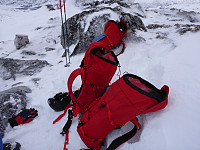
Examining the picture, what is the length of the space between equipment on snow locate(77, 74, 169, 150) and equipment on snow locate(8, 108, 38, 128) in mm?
931

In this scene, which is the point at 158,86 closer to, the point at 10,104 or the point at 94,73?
the point at 94,73

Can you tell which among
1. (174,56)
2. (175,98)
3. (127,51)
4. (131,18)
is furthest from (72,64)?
(175,98)

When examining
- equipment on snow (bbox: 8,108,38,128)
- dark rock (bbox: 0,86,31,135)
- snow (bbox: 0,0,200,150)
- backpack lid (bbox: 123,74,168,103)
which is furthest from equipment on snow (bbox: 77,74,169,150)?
dark rock (bbox: 0,86,31,135)

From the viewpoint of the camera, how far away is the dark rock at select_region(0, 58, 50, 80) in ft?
11.5

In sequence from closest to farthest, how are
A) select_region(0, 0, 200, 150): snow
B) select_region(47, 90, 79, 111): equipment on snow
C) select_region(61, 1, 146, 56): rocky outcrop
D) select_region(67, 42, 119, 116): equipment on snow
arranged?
select_region(0, 0, 200, 150): snow → select_region(67, 42, 119, 116): equipment on snow → select_region(47, 90, 79, 111): equipment on snow → select_region(61, 1, 146, 56): rocky outcrop

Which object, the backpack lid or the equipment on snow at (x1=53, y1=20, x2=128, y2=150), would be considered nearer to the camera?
the backpack lid

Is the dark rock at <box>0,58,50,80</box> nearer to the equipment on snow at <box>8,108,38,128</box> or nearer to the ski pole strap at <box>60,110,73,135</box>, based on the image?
the equipment on snow at <box>8,108,38,128</box>

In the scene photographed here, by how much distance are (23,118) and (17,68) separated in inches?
91.9

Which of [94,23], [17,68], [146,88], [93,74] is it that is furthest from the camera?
[17,68]

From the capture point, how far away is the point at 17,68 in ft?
12.1

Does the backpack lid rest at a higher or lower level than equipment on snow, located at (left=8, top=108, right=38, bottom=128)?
higher

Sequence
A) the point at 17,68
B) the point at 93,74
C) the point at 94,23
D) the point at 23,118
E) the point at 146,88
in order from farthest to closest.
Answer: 1. the point at 17,68
2. the point at 94,23
3. the point at 23,118
4. the point at 93,74
5. the point at 146,88

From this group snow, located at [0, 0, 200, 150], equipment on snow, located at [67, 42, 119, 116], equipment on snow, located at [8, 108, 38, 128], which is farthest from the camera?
equipment on snow, located at [8, 108, 38, 128]

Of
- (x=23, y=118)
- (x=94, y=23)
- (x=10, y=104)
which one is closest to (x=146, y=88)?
(x=23, y=118)
